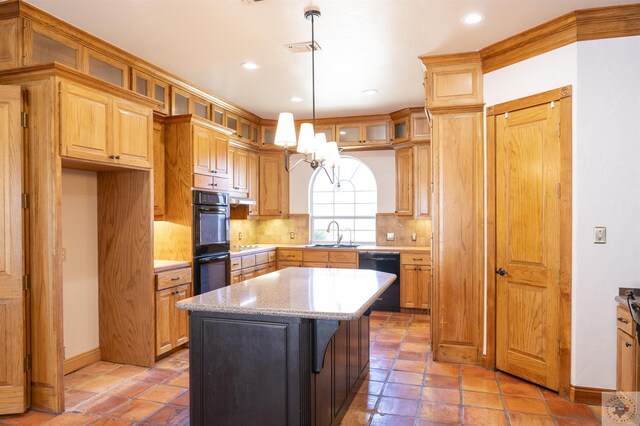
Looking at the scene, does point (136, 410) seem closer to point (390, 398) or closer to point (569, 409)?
point (390, 398)

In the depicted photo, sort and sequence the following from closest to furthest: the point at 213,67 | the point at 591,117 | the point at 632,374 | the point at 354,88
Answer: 1. the point at 632,374
2. the point at 591,117
3. the point at 213,67
4. the point at 354,88

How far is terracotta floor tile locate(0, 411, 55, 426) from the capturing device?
8.99 ft

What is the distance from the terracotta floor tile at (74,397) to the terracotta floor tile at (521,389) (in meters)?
3.13

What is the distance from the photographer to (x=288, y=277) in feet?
10.5

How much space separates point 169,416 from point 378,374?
169cm

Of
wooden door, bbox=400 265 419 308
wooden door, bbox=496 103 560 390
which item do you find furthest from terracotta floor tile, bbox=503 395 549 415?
wooden door, bbox=400 265 419 308

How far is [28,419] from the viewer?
9.16ft

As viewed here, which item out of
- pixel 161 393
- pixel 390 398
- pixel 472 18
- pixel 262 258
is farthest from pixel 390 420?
pixel 262 258

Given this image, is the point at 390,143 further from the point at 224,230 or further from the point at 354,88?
the point at 224,230

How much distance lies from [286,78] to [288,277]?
2.36 metres

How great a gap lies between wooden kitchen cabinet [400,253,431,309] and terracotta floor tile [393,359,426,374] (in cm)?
184

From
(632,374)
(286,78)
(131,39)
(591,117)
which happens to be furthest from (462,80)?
(131,39)

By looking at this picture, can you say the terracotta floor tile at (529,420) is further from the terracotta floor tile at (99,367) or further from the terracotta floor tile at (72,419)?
the terracotta floor tile at (99,367)

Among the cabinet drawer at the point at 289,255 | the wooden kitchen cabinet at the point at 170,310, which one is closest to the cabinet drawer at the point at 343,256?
the cabinet drawer at the point at 289,255
